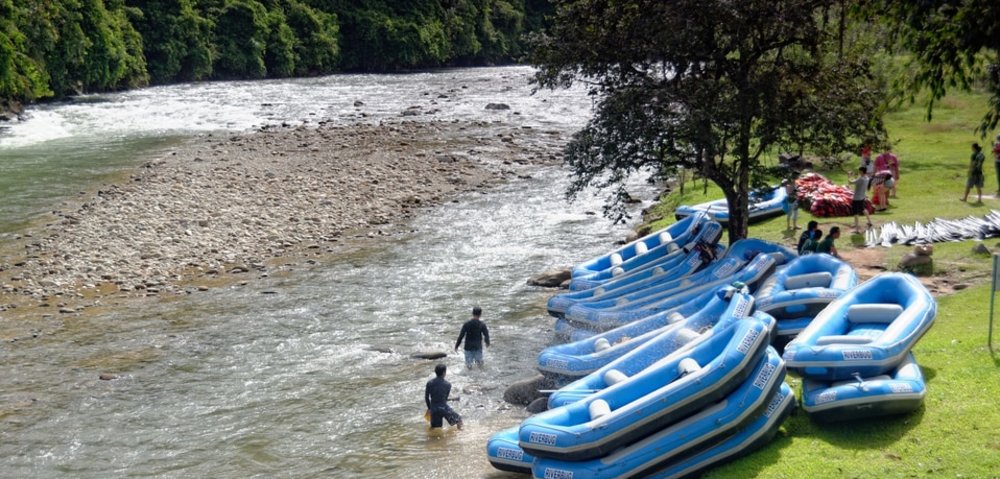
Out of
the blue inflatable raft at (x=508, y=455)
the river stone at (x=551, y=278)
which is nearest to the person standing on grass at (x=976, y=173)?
the river stone at (x=551, y=278)

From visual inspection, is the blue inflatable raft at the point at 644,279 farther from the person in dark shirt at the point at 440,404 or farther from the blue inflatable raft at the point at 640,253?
the person in dark shirt at the point at 440,404

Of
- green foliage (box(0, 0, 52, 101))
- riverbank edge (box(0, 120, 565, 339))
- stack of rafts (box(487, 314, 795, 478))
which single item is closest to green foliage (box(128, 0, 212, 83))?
green foliage (box(0, 0, 52, 101))

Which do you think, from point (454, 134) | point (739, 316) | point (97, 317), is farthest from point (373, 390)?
point (454, 134)

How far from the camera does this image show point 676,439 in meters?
10.6

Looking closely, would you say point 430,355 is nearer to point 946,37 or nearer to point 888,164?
point 946,37

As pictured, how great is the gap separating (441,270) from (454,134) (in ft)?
68.6

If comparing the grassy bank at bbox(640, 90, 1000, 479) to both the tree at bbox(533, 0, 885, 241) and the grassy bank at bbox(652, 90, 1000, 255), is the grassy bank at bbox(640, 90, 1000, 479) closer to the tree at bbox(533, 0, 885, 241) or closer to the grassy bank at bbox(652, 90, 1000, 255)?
the grassy bank at bbox(652, 90, 1000, 255)

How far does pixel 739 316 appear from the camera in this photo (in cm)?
1309

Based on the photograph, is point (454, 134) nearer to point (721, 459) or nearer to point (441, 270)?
point (441, 270)

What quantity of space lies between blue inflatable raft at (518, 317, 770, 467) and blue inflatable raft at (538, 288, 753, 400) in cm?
83

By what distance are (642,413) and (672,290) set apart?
21.2ft

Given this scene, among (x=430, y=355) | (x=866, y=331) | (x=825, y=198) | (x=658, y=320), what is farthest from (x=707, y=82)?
(x=430, y=355)

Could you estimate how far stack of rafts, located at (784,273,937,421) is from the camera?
10.8 metres

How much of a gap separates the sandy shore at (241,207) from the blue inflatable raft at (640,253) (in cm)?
807
